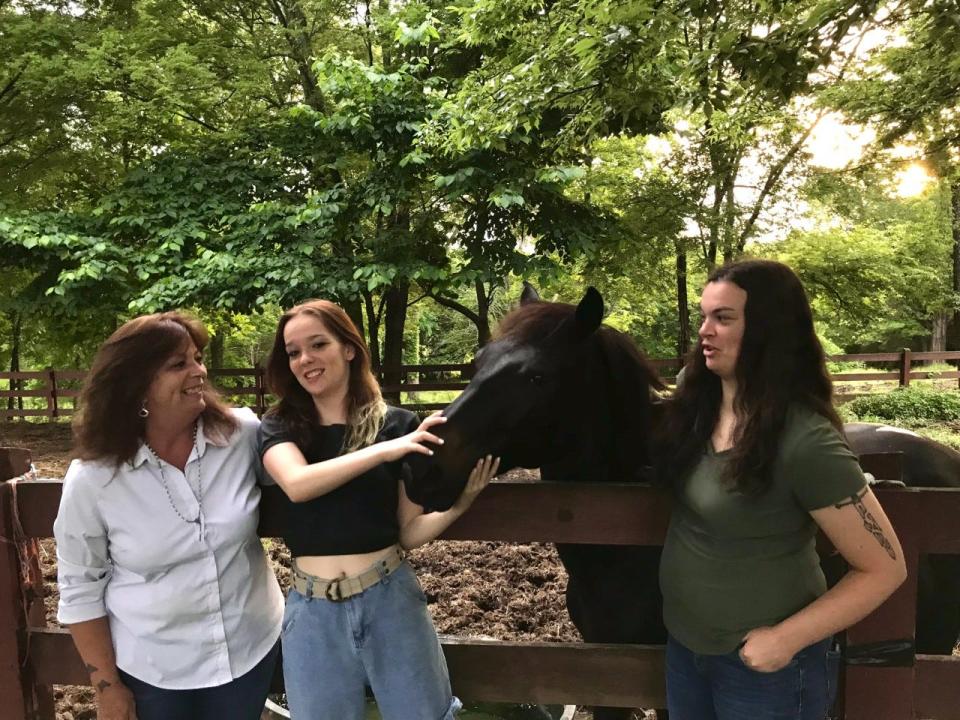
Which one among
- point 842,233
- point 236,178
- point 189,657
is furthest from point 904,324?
point 189,657

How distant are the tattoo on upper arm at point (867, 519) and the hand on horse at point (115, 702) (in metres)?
1.95

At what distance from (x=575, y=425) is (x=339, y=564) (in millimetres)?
878

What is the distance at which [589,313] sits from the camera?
2025 mm

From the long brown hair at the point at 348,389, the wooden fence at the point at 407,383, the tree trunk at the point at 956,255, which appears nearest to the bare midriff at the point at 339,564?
the long brown hair at the point at 348,389

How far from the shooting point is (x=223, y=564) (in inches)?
72.2

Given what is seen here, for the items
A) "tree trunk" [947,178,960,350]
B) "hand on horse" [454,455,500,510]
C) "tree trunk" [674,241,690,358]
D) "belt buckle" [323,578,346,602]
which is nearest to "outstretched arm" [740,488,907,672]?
"hand on horse" [454,455,500,510]

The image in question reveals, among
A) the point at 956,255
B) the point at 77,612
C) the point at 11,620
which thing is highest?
the point at 956,255

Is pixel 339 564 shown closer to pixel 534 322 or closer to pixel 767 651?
pixel 534 322

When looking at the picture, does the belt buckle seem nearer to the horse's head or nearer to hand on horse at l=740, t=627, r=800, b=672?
the horse's head

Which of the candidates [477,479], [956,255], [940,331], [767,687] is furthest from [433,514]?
[940,331]

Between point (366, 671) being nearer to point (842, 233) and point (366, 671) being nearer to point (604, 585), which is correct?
point (604, 585)

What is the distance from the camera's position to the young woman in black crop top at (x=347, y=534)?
1.71 metres

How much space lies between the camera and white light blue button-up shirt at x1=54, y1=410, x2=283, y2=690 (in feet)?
5.73

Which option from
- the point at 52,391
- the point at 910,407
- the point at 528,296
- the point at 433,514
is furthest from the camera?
the point at 52,391
